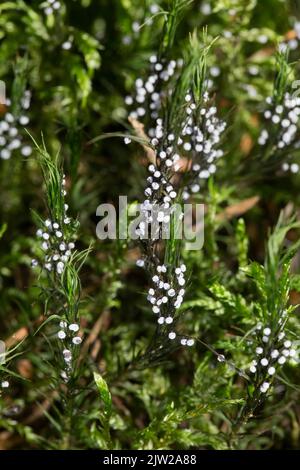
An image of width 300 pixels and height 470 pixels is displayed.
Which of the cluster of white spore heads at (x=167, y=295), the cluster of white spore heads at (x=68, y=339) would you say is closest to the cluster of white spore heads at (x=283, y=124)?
the cluster of white spore heads at (x=167, y=295)

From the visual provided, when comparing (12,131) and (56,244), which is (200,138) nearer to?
(56,244)

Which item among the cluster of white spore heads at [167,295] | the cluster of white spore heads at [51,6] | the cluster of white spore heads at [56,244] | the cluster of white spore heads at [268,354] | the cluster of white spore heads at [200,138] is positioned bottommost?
the cluster of white spore heads at [268,354]

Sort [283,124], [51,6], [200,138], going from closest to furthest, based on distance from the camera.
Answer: [200,138]
[283,124]
[51,6]

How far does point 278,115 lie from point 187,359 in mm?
656

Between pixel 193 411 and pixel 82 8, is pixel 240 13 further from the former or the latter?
pixel 193 411

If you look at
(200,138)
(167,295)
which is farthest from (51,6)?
(167,295)

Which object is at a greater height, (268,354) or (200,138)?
(200,138)

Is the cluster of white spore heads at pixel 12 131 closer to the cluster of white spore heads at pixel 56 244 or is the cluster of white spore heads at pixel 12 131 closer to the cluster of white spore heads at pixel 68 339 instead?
the cluster of white spore heads at pixel 56 244

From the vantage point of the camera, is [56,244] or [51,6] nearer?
[56,244]

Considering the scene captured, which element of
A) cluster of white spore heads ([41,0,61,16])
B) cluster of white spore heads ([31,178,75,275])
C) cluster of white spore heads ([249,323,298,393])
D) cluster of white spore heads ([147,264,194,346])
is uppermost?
cluster of white spore heads ([41,0,61,16])

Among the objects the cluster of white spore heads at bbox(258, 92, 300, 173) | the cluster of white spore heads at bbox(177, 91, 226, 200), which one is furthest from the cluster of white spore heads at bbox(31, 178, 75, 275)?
the cluster of white spore heads at bbox(258, 92, 300, 173)

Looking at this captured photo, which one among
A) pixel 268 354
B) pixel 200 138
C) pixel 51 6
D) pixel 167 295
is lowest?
pixel 268 354

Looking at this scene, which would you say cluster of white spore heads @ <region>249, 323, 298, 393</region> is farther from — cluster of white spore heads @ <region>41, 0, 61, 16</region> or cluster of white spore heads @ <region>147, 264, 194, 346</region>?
cluster of white spore heads @ <region>41, 0, 61, 16</region>

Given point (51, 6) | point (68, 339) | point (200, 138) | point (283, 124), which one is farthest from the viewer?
point (51, 6)
